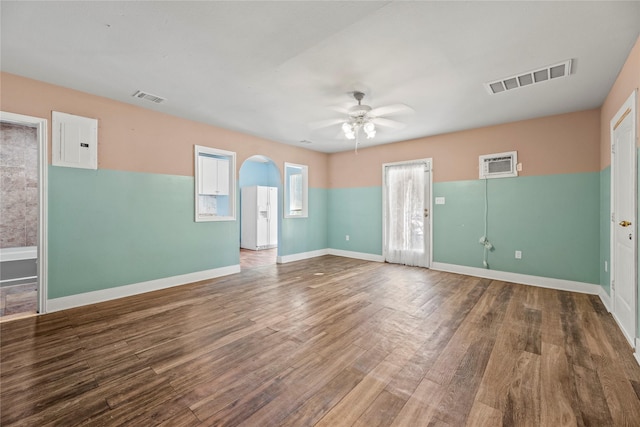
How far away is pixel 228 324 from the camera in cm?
285

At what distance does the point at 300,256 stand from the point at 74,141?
14.6ft

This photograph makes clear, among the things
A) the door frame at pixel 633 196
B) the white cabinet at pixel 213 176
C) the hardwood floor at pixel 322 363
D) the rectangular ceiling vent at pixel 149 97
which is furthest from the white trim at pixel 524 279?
the rectangular ceiling vent at pixel 149 97

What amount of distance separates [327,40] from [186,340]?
117 inches

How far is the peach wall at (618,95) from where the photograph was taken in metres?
2.32

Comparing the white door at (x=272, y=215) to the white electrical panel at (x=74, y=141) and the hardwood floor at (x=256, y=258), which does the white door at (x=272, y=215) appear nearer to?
the hardwood floor at (x=256, y=258)

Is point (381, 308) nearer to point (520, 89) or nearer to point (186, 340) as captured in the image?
point (186, 340)

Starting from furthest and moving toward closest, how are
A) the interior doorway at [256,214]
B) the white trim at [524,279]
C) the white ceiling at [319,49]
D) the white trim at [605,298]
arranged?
the interior doorway at [256,214]
the white trim at [524,279]
the white trim at [605,298]
the white ceiling at [319,49]

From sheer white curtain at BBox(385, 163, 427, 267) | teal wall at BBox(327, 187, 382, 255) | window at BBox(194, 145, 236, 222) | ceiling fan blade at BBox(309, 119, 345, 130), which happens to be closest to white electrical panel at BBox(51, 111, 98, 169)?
window at BBox(194, 145, 236, 222)

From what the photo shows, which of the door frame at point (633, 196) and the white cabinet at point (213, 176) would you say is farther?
the white cabinet at point (213, 176)

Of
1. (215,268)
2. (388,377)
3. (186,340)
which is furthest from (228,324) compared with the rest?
(215,268)

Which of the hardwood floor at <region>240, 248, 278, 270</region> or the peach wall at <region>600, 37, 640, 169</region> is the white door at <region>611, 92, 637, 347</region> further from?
the hardwood floor at <region>240, 248, 278, 270</region>

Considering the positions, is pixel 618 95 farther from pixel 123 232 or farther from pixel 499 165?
pixel 123 232

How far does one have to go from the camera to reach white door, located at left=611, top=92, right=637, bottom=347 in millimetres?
2389

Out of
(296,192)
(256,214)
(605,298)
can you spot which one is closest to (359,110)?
(605,298)
